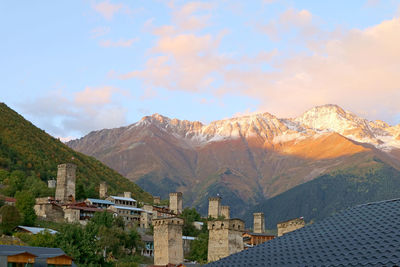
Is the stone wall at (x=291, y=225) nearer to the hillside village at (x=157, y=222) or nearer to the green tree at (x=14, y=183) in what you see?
the hillside village at (x=157, y=222)

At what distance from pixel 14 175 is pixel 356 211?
301 feet

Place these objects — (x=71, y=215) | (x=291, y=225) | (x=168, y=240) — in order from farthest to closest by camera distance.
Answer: (x=71, y=215) → (x=291, y=225) → (x=168, y=240)

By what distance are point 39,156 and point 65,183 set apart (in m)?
33.4

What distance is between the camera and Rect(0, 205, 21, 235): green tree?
74250mm

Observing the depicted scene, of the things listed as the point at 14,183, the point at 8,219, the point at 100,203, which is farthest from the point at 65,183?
the point at 8,219

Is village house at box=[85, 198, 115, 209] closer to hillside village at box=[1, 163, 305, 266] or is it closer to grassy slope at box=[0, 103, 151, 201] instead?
hillside village at box=[1, 163, 305, 266]

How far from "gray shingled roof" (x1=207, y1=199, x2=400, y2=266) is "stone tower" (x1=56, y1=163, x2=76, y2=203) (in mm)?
85391

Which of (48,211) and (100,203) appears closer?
(48,211)

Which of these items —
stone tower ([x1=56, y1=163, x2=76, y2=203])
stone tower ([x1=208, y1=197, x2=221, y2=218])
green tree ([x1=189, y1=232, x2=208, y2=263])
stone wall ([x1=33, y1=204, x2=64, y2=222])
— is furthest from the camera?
stone tower ([x1=208, y1=197, x2=221, y2=218])

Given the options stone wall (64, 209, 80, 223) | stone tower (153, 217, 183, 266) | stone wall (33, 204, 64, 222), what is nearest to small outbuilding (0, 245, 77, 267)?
stone tower (153, 217, 183, 266)

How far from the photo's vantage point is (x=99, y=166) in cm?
17738

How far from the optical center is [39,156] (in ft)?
478

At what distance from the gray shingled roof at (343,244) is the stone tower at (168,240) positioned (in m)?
27.9

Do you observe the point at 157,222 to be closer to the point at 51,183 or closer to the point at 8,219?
the point at 8,219
